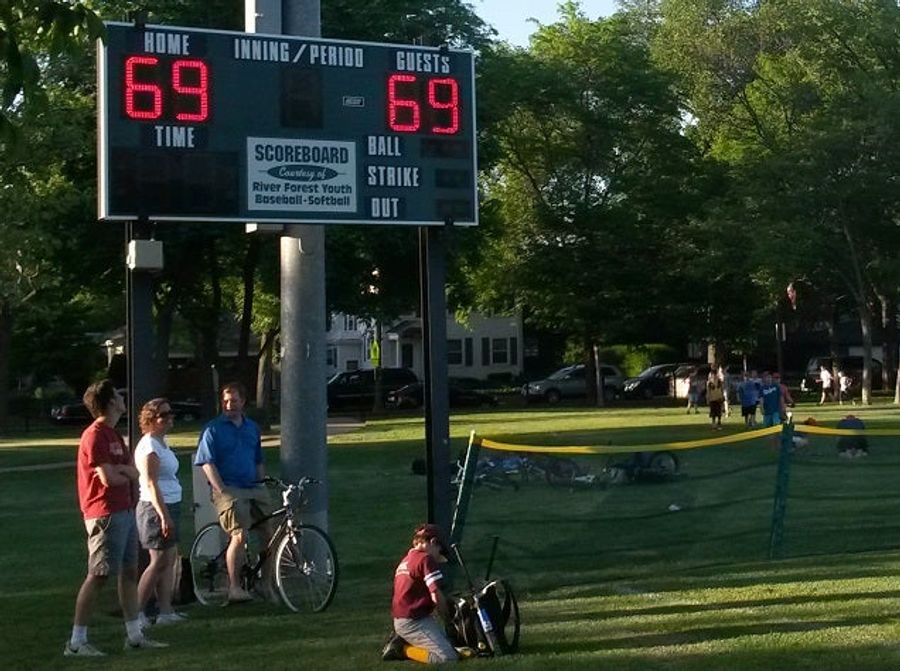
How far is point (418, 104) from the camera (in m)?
12.5

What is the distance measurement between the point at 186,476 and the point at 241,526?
1550cm

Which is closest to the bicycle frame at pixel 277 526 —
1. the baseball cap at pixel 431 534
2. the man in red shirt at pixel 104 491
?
the man in red shirt at pixel 104 491

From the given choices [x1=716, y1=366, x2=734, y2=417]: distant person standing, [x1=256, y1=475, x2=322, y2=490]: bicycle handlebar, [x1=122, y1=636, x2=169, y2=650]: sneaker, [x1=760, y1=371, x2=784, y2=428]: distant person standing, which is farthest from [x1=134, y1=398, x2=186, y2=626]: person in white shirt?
[x1=716, y1=366, x2=734, y2=417]: distant person standing

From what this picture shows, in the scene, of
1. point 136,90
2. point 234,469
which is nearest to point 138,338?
point 234,469

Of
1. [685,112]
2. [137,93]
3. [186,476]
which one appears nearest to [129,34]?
[137,93]

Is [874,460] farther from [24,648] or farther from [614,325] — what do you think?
[614,325]

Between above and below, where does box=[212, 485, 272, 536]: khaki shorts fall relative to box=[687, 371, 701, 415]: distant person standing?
below

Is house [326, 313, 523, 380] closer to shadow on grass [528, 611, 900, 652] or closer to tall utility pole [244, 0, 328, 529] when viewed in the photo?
tall utility pole [244, 0, 328, 529]

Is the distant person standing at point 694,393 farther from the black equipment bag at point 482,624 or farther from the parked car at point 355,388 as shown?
the black equipment bag at point 482,624

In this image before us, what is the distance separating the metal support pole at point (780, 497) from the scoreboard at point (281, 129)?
3858 millimetres

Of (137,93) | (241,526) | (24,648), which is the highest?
(137,93)

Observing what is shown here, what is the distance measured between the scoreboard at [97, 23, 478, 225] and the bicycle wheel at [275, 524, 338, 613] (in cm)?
260

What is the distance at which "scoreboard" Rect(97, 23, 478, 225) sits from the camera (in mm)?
11523

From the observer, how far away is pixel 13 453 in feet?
120
